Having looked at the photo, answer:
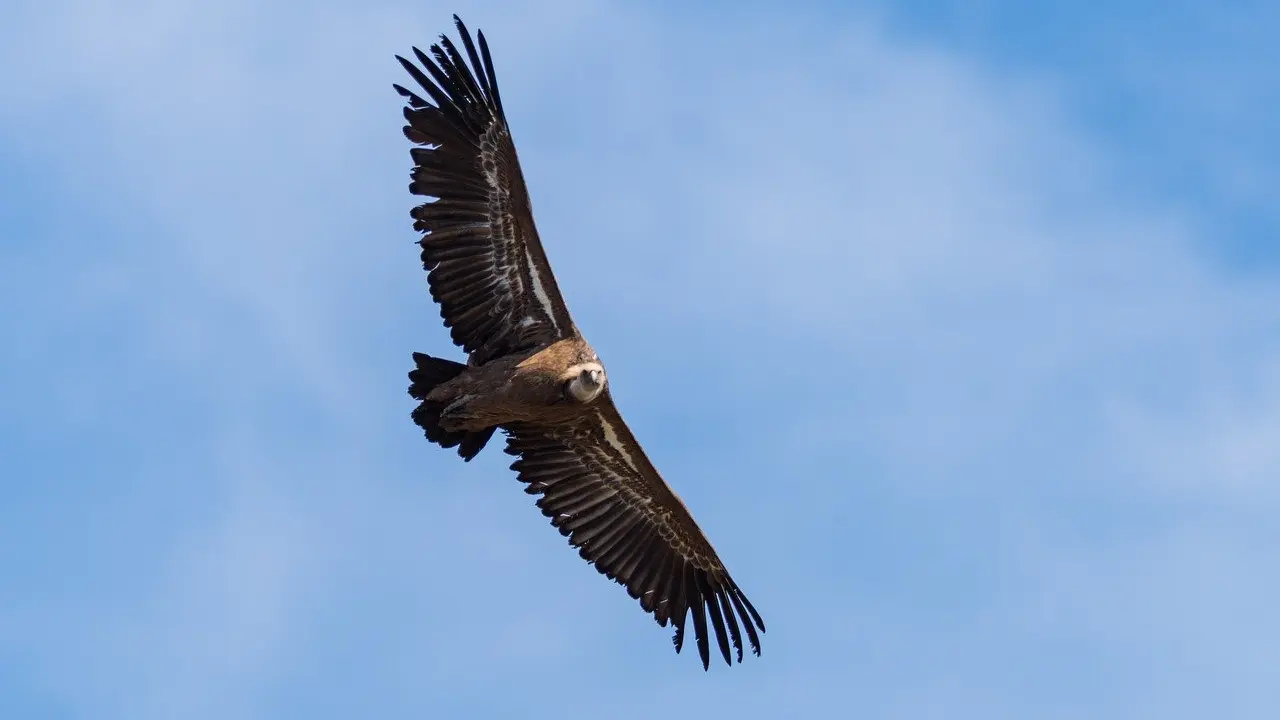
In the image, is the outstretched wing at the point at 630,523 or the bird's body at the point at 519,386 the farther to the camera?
the outstretched wing at the point at 630,523

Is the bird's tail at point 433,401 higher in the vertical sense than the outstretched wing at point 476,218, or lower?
lower

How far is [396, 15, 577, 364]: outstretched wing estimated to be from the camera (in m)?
18.1

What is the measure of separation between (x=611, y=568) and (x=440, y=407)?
252cm

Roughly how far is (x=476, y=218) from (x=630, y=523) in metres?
3.46

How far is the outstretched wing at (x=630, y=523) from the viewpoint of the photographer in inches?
762

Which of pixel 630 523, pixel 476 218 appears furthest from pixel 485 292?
pixel 630 523

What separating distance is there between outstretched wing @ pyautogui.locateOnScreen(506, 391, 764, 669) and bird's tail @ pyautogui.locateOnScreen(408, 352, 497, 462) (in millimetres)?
773

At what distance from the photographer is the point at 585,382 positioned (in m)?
18.1

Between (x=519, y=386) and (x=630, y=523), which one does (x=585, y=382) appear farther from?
(x=630, y=523)

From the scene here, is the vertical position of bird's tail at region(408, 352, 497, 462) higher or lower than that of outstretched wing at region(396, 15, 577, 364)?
lower

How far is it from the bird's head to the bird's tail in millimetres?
991

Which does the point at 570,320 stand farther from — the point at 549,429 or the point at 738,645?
the point at 738,645

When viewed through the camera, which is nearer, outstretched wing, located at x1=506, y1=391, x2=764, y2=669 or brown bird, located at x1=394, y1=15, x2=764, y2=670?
brown bird, located at x1=394, y1=15, x2=764, y2=670

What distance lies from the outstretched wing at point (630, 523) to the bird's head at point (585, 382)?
95 centimetres
